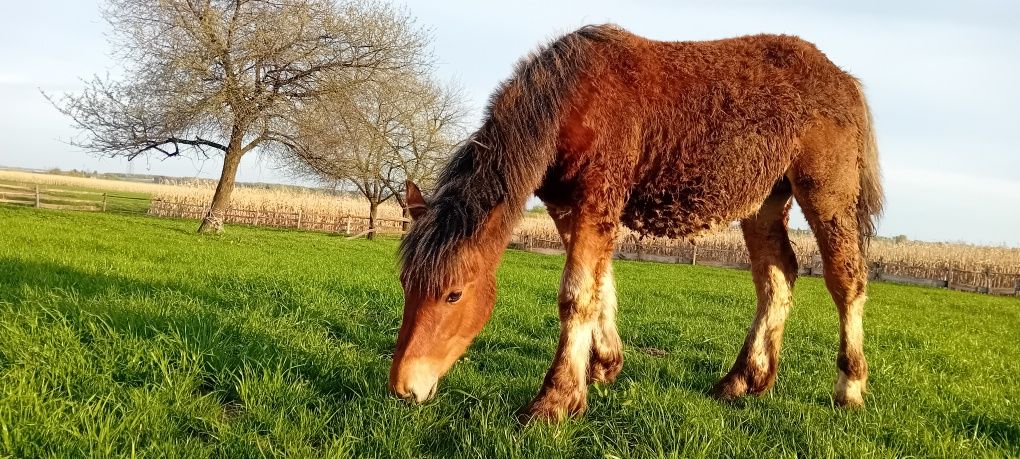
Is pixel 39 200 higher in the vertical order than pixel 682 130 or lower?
lower

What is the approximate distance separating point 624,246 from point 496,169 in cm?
2961

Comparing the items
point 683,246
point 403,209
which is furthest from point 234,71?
point 683,246

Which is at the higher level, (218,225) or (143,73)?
(143,73)

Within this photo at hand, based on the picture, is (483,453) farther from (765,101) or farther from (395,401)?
(765,101)

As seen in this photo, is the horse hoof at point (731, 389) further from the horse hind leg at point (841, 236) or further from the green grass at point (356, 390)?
the horse hind leg at point (841, 236)

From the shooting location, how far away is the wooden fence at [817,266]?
2702 centimetres

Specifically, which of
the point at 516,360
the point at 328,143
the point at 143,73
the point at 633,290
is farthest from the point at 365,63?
the point at 516,360

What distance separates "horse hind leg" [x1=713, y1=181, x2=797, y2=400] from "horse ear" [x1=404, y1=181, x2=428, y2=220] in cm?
235

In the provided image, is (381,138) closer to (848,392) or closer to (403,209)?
(403,209)

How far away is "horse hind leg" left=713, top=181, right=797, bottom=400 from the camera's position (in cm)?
387

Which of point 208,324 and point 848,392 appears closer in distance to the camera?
point 848,392

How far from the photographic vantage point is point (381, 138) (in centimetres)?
2470

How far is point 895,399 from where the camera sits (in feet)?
13.0

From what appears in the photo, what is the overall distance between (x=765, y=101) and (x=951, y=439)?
2.20m
